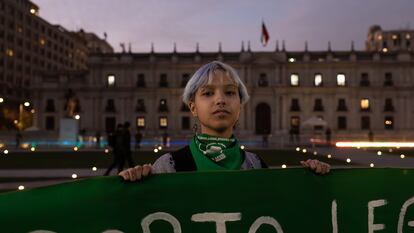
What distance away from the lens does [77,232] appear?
2697 mm

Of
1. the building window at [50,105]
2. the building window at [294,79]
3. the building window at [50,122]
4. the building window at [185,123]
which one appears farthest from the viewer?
the building window at [50,122]

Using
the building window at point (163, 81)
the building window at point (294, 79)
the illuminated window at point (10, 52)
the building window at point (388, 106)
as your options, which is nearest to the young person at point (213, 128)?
the building window at point (294, 79)

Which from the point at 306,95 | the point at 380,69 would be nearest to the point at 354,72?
the point at 380,69

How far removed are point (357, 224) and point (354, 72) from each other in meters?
63.4

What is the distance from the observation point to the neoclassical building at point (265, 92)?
6250 centimetres

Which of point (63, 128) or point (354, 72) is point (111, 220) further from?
point (354, 72)

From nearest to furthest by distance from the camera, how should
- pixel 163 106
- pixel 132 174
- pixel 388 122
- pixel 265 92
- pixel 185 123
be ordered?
pixel 132 174 → pixel 388 122 → pixel 265 92 → pixel 185 123 → pixel 163 106

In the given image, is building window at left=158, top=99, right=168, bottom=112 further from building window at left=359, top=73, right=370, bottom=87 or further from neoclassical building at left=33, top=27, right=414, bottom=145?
building window at left=359, top=73, right=370, bottom=87

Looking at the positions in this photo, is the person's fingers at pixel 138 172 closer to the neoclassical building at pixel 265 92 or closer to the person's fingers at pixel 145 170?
the person's fingers at pixel 145 170

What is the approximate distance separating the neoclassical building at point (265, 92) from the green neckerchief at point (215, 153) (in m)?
58.5

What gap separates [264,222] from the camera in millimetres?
A: 3025

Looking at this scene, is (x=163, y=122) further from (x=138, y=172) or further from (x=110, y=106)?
(x=138, y=172)

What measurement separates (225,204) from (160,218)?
1.45ft

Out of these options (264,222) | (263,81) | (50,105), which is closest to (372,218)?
(264,222)
